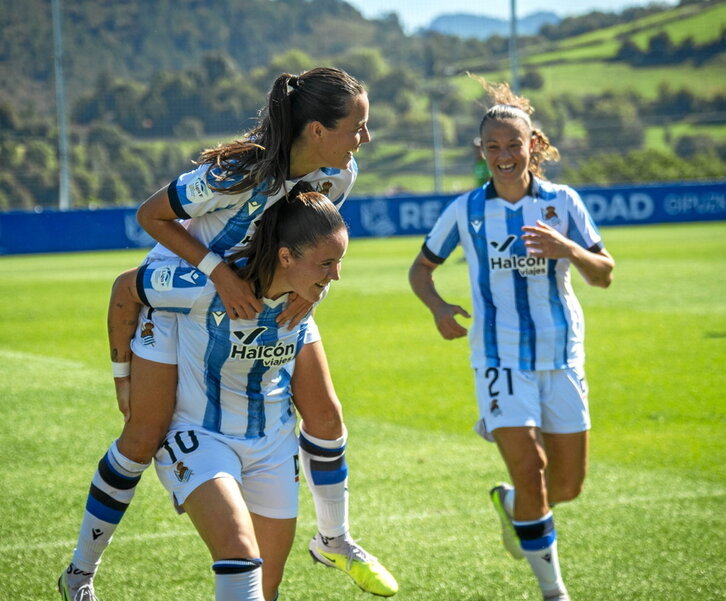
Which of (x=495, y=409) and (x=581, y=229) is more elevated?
(x=581, y=229)

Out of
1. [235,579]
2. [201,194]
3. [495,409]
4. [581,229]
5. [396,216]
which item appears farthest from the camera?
[396,216]

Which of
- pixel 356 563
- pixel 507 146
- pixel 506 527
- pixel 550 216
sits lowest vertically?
pixel 506 527

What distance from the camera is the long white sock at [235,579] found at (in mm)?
3305

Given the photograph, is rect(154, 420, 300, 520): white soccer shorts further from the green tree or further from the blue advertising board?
the green tree

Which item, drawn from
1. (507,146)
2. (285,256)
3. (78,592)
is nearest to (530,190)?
(507,146)

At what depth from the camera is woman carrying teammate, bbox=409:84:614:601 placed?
4500mm

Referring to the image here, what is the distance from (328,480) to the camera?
171 inches

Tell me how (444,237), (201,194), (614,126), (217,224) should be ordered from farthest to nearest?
(614,126) < (444,237) < (217,224) < (201,194)

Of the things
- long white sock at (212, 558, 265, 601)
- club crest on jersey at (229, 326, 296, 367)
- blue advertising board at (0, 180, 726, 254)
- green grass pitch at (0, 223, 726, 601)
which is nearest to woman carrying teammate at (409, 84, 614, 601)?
green grass pitch at (0, 223, 726, 601)

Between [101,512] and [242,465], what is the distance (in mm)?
668

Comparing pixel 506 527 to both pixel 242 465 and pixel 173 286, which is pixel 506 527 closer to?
pixel 242 465

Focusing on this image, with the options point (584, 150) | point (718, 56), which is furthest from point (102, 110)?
point (718, 56)

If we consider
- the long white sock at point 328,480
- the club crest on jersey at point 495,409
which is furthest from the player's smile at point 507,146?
the long white sock at point 328,480

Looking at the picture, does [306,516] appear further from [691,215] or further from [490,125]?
[691,215]
